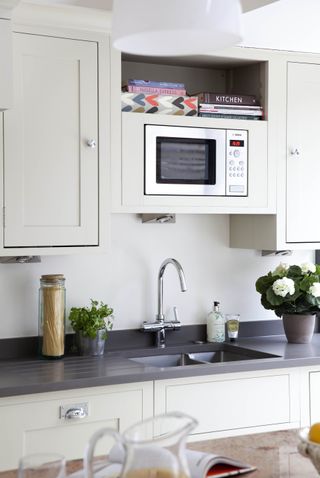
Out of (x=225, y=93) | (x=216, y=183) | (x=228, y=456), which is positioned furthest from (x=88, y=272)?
(x=228, y=456)

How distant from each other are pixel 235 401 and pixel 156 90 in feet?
4.55

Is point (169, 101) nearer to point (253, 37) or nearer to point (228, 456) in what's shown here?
point (253, 37)

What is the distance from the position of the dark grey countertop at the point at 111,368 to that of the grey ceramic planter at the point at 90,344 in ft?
0.16

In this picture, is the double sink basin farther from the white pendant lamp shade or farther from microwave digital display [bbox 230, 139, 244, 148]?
the white pendant lamp shade

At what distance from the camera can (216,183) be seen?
11.9 ft

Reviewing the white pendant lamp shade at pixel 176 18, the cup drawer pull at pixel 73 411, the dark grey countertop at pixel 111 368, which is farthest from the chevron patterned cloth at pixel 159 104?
the white pendant lamp shade at pixel 176 18

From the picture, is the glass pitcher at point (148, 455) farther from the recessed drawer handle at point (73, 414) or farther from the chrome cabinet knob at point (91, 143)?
the chrome cabinet knob at point (91, 143)

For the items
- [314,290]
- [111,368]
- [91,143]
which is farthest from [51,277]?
[314,290]

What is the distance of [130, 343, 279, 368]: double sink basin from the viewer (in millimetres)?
3729

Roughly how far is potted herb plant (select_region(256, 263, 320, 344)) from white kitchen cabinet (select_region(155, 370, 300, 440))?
0.43m

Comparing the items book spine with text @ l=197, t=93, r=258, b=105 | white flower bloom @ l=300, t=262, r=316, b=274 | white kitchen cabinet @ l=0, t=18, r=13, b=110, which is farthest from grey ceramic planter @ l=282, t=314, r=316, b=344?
white kitchen cabinet @ l=0, t=18, r=13, b=110

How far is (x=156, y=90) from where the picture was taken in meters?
3.54

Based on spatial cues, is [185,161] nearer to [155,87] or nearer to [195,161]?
[195,161]

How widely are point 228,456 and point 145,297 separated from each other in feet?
6.47
